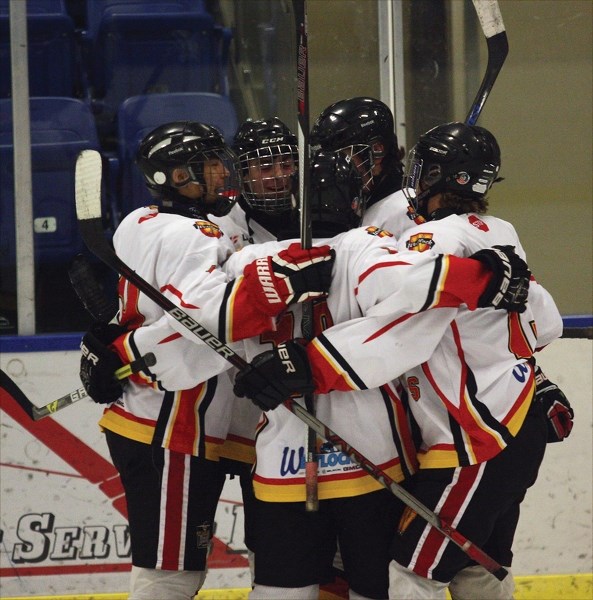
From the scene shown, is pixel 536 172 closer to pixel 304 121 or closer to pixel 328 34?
pixel 328 34

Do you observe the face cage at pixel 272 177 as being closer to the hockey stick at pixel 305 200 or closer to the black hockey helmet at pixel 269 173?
the black hockey helmet at pixel 269 173

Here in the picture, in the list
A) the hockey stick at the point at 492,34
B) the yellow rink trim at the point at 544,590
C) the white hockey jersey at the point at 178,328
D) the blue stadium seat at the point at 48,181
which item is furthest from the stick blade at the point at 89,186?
the yellow rink trim at the point at 544,590

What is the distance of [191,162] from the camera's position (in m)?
2.20

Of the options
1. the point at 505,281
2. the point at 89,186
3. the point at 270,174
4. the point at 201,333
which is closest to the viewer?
the point at 505,281

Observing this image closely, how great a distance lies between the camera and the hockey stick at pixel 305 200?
1.93m

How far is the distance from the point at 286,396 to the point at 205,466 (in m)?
0.39

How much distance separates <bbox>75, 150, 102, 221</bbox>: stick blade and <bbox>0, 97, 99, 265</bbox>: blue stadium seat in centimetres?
136

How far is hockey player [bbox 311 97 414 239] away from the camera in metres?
2.42

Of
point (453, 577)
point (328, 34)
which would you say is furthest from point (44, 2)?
point (453, 577)

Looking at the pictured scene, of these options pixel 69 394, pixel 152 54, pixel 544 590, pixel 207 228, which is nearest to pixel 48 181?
pixel 152 54

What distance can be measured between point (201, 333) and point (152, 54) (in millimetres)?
2167

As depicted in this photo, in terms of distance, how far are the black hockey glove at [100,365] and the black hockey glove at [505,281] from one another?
31.7 inches

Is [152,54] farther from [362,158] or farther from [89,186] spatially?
[89,186]

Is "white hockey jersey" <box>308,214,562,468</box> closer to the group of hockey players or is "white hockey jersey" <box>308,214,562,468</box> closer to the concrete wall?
the group of hockey players
